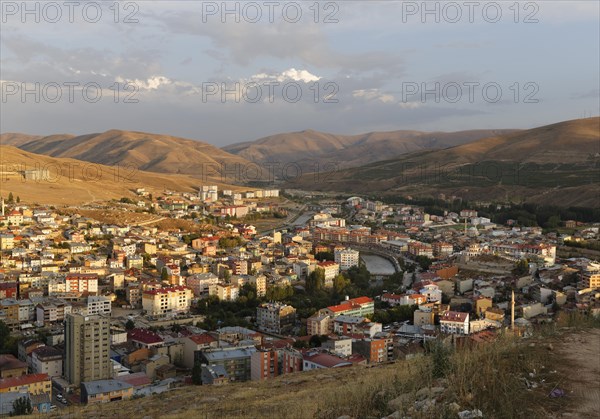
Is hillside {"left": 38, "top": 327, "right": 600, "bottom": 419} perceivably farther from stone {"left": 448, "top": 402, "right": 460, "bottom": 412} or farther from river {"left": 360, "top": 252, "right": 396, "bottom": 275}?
river {"left": 360, "top": 252, "right": 396, "bottom": 275}

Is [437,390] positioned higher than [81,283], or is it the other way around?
[437,390]

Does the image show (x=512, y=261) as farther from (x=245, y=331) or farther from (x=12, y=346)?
(x=12, y=346)

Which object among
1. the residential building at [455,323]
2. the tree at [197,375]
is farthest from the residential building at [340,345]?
the tree at [197,375]

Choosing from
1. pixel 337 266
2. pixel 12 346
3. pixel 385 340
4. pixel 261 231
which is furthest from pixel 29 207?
pixel 385 340

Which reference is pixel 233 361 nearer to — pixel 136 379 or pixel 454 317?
pixel 136 379

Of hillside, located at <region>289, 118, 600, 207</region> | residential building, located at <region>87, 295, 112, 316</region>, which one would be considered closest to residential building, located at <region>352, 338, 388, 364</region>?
residential building, located at <region>87, 295, 112, 316</region>

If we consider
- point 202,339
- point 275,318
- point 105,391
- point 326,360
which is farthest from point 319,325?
point 105,391
